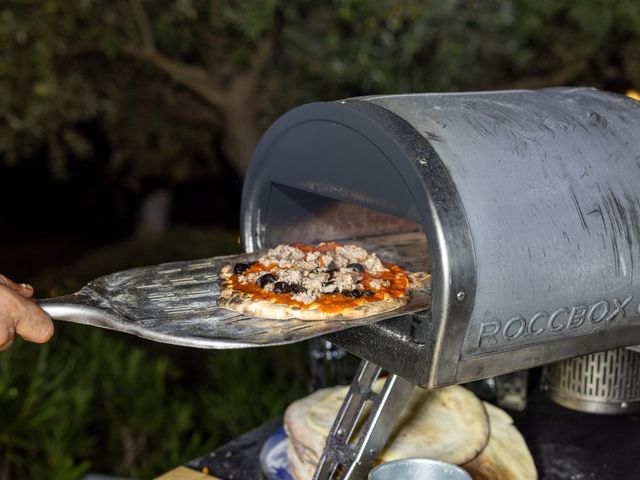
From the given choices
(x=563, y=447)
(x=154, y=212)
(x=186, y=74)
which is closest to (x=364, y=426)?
(x=563, y=447)

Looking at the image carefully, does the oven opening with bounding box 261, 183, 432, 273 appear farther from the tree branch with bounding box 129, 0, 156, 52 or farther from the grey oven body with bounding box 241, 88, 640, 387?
the tree branch with bounding box 129, 0, 156, 52

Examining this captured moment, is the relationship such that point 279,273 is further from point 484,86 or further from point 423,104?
Result: point 484,86

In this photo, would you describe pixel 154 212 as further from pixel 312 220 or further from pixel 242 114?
pixel 312 220

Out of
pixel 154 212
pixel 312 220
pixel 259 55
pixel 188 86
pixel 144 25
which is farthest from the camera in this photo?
pixel 154 212

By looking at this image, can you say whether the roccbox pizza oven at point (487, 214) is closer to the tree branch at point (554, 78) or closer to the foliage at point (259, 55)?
the foliage at point (259, 55)

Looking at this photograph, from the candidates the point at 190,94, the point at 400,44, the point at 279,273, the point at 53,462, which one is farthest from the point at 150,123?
the point at 279,273

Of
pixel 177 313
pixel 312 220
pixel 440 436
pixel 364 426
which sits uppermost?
pixel 312 220
